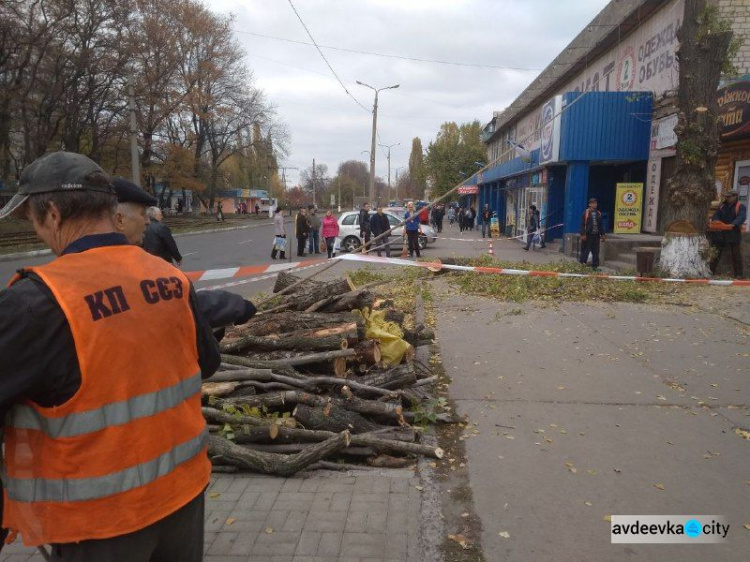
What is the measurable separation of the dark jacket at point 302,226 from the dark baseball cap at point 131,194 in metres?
15.5

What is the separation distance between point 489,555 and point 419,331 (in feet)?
12.3

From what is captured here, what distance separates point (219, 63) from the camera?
1807 inches

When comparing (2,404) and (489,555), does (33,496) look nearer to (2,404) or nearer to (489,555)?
(2,404)

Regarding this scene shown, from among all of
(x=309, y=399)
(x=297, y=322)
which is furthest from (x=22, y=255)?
(x=309, y=399)

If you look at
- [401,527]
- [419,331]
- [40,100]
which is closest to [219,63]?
[40,100]

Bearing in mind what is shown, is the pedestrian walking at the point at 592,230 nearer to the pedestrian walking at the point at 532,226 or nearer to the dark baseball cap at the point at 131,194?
the pedestrian walking at the point at 532,226

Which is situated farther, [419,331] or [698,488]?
[419,331]

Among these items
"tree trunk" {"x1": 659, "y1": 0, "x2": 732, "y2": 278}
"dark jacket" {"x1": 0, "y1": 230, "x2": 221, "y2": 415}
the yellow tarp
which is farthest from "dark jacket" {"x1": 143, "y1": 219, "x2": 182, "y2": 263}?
"tree trunk" {"x1": 659, "y1": 0, "x2": 732, "y2": 278}

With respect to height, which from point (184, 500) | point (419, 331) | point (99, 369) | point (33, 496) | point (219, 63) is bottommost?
point (419, 331)

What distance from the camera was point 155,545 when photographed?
1609 millimetres

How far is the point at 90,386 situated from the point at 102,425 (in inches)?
4.5

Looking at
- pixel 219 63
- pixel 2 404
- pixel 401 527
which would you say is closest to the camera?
pixel 2 404

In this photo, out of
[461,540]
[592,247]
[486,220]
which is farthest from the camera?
[486,220]

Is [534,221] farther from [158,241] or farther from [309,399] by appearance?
[309,399]
